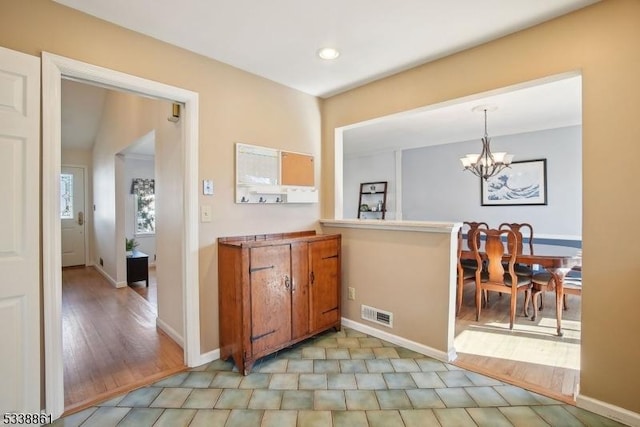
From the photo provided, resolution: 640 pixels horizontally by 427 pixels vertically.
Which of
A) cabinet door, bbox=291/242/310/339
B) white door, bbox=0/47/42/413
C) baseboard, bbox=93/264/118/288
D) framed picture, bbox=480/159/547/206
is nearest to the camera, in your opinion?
white door, bbox=0/47/42/413

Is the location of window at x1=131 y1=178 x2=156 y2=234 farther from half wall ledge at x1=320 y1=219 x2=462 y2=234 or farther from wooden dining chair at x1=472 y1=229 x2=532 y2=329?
wooden dining chair at x1=472 y1=229 x2=532 y2=329

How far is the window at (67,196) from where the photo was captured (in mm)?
6117

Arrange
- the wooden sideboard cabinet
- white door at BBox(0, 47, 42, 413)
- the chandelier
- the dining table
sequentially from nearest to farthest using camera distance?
1. white door at BBox(0, 47, 42, 413)
2. the wooden sideboard cabinet
3. the dining table
4. the chandelier

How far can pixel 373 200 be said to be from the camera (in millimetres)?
6559

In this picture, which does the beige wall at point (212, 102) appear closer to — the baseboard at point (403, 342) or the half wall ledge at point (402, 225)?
the half wall ledge at point (402, 225)

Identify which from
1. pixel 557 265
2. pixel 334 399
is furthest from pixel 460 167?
pixel 334 399

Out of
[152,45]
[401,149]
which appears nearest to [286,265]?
[152,45]

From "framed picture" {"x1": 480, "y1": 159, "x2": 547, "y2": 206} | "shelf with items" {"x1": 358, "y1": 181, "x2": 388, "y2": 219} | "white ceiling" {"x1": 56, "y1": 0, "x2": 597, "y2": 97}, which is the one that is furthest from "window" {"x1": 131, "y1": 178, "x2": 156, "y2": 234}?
"framed picture" {"x1": 480, "y1": 159, "x2": 547, "y2": 206}

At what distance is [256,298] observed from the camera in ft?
7.72

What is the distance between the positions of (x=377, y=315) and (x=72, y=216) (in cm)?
636

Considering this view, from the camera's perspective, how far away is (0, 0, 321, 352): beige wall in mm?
1767

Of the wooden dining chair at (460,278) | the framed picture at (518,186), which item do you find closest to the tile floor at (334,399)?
the wooden dining chair at (460,278)

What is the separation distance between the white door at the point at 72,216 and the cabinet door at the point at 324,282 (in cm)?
582

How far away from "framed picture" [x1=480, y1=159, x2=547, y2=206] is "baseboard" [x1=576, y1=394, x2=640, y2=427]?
11.4 feet
